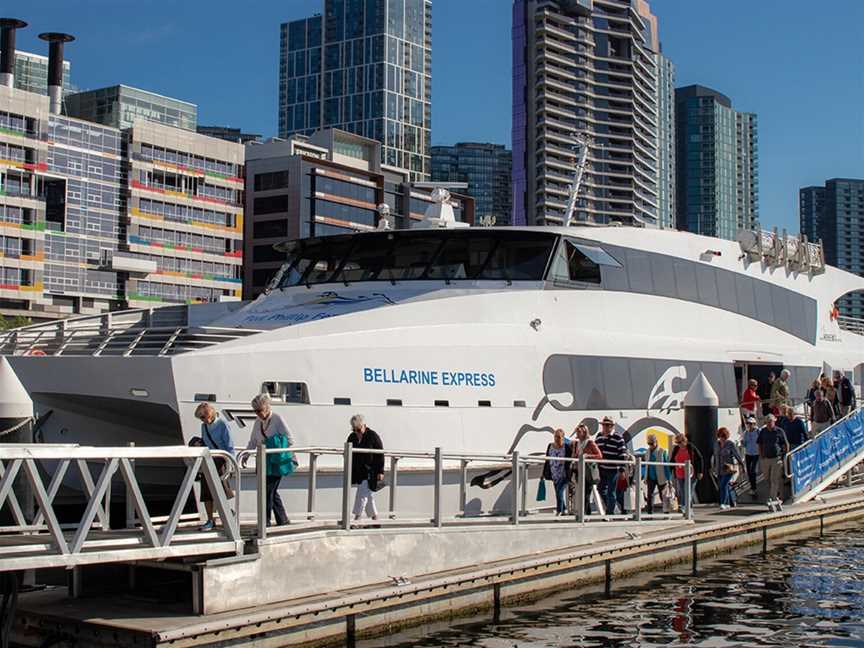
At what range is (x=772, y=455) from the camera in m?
17.0

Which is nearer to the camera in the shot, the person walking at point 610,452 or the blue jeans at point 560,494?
the blue jeans at point 560,494

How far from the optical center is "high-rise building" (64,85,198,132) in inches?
4250

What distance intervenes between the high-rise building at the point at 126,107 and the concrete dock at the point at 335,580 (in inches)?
3417

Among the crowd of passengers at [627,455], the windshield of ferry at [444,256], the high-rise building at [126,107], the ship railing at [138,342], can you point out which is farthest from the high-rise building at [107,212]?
the crowd of passengers at [627,455]

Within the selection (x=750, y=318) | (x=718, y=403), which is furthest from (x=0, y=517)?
(x=750, y=318)

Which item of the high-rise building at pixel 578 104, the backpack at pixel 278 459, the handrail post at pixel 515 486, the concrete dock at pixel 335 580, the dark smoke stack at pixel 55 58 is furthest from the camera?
the high-rise building at pixel 578 104

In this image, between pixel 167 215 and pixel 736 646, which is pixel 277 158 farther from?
pixel 736 646

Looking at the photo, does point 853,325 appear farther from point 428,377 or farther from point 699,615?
point 699,615

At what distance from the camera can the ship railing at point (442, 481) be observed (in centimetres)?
1032

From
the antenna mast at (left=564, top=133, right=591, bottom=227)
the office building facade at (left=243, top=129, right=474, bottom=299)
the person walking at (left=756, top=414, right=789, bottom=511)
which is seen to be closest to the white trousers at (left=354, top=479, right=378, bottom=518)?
the person walking at (left=756, top=414, right=789, bottom=511)

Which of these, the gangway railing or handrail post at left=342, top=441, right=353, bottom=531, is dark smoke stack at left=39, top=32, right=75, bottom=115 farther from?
handrail post at left=342, top=441, right=353, bottom=531

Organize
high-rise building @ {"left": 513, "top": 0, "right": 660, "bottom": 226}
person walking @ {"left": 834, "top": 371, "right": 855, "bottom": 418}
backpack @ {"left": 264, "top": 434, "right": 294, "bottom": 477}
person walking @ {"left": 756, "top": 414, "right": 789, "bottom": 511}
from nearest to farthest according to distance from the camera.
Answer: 1. backpack @ {"left": 264, "top": 434, "right": 294, "bottom": 477}
2. person walking @ {"left": 756, "top": 414, "right": 789, "bottom": 511}
3. person walking @ {"left": 834, "top": 371, "right": 855, "bottom": 418}
4. high-rise building @ {"left": 513, "top": 0, "right": 660, "bottom": 226}

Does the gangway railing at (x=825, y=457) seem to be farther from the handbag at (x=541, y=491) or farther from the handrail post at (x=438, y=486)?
the handrail post at (x=438, y=486)

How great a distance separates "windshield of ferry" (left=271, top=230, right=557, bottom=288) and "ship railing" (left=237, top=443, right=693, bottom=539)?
3.17 meters
